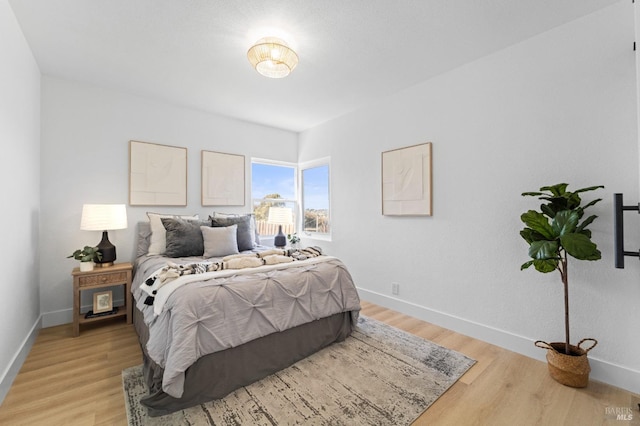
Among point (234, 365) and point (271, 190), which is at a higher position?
point (271, 190)

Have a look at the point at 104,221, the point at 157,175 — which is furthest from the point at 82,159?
the point at 104,221

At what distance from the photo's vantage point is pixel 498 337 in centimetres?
242

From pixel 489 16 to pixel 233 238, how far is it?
121 inches

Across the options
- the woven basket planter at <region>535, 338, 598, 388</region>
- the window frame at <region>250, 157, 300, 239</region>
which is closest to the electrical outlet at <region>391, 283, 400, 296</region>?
the woven basket planter at <region>535, 338, 598, 388</region>

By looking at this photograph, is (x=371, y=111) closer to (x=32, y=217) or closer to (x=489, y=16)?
(x=489, y=16)

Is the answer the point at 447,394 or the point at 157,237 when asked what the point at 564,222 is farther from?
the point at 157,237

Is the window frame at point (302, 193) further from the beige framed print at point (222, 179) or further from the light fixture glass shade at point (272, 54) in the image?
the light fixture glass shade at point (272, 54)

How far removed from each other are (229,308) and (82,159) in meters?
2.65

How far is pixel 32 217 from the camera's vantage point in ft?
8.26

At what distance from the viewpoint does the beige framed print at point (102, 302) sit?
9.04ft

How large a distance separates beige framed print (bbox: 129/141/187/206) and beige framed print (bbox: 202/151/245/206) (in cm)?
27

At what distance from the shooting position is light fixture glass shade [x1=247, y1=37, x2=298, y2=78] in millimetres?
2113

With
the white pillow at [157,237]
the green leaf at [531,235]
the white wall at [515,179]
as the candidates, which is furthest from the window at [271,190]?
the green leaf at [531,235]

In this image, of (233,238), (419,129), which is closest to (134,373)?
(233,238)
